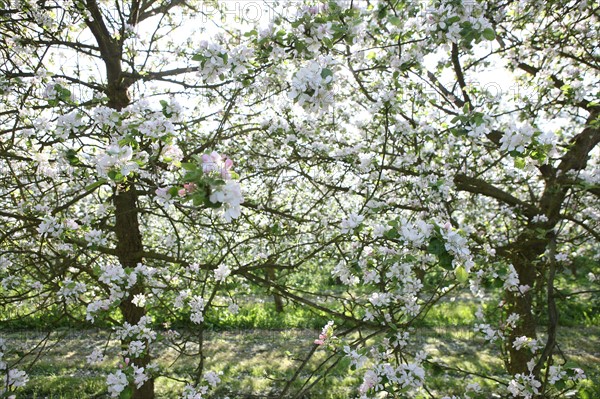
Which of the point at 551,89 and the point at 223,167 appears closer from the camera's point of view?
the point at 223,167

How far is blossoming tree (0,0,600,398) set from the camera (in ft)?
7.16

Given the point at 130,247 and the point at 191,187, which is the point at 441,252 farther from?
the point at 130,247

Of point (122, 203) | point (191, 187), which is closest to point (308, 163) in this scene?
point (122, 203)

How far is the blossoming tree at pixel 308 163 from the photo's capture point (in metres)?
2.18

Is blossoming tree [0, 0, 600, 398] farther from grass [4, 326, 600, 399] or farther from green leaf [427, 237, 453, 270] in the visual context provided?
grass [4, 326, 600, 399]

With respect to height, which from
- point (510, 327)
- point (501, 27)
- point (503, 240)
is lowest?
point (510, 327)

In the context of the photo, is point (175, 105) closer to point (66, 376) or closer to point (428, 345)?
point (66, 376)

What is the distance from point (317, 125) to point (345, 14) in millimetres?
2385

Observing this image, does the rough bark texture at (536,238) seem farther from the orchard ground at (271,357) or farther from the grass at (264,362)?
the grass at (264,362)

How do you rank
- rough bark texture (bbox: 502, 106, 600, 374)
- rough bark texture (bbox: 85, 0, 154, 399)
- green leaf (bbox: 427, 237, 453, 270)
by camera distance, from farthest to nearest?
1. rough bark texture (bbox: 85, 0, 154, 399)
2. rough bark texture (bbox: 502, 106, 600, 374)
3. green leaf (bbox: 427, 237, 453, 270)

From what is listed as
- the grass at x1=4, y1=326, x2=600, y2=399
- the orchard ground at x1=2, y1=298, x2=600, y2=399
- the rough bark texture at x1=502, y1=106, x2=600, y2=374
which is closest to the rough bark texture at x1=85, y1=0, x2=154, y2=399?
the grass at x1=4, y1=326, x2=600, y2=399

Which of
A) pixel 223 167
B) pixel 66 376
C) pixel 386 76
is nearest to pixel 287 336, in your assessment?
pixel 66 376

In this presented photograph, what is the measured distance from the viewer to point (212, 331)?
9.88m

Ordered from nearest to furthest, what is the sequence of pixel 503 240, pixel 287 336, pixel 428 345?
pixel 503 240 → pixel 428 345 → pixel 287 336
